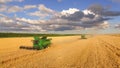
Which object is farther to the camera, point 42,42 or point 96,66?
point 42,42

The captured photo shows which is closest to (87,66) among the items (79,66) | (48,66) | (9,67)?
(79,66)

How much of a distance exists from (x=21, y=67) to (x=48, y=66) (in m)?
1.76

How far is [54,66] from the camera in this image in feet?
45.9

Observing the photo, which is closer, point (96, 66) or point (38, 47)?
point (96, 66)

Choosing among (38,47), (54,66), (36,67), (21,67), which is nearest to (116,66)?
(54,66)

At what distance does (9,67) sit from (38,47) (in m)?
14.1

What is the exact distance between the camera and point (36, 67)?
1365 cm

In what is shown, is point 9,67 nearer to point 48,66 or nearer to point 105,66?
point 48,66

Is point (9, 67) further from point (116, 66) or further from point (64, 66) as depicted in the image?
point (116, 66)

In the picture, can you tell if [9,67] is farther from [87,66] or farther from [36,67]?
[87,66]

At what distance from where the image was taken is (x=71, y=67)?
1366 centimetres

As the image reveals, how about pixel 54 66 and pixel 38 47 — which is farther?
pixel 38 47

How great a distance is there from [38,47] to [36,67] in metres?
13.8

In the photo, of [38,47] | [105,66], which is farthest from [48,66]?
[38,47]
